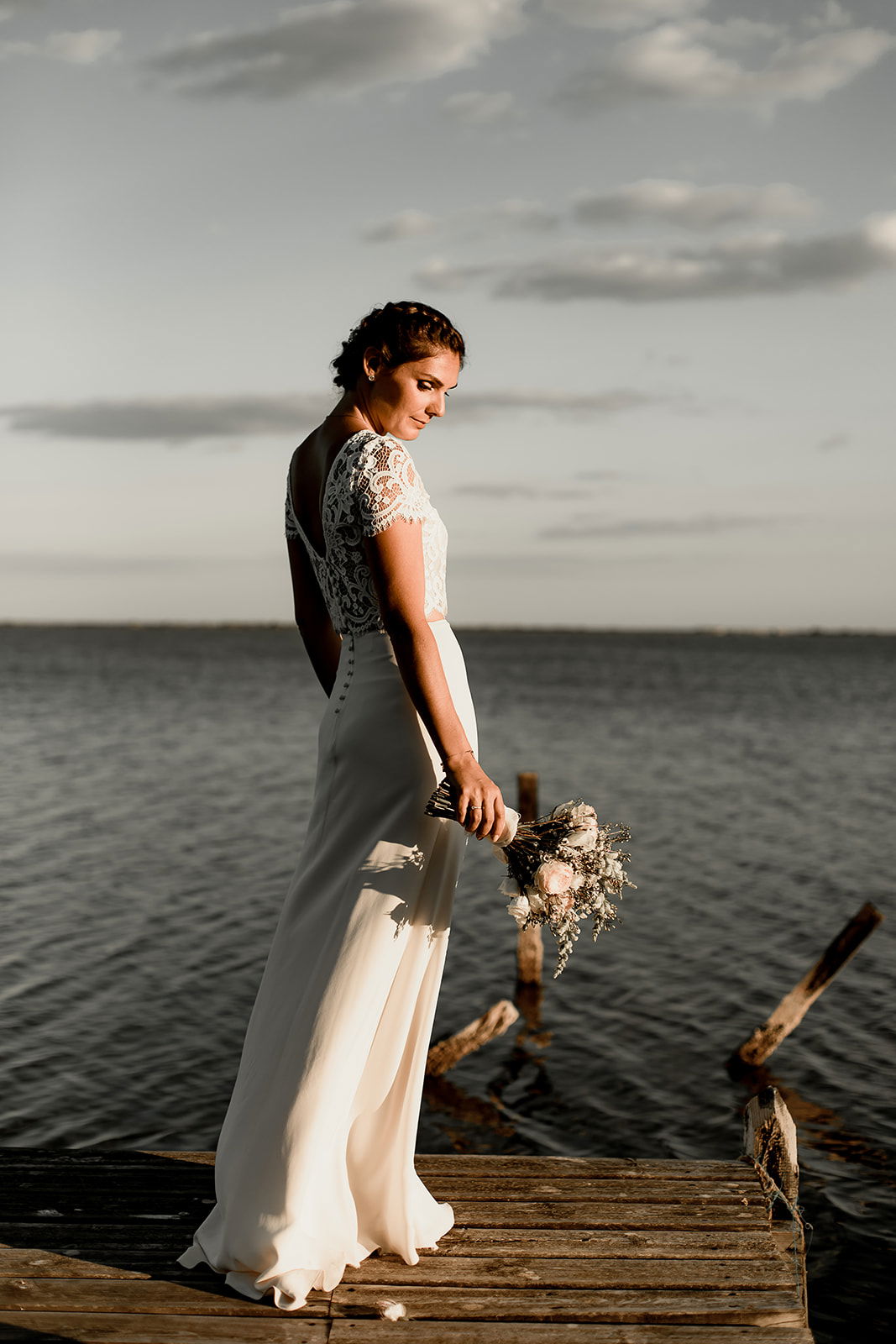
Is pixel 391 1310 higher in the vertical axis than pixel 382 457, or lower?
lower

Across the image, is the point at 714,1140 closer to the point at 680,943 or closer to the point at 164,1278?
the point at 680,943

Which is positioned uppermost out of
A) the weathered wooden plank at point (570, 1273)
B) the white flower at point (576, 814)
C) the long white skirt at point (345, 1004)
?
the white flower at point (576, 814)

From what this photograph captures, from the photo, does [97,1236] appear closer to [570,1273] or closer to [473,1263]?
[473,1263]

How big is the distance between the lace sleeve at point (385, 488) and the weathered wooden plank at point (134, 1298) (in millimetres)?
2352

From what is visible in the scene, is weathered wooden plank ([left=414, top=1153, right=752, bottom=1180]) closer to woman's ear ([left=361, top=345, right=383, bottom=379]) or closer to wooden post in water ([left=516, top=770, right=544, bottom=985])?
woman's ear ([left=361, top=345, right=383, bottom=379])

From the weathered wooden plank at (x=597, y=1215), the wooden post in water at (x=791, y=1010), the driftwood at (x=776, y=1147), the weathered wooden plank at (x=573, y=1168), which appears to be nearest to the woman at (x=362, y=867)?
the weathered wooden plank at (x=597, y=1215)

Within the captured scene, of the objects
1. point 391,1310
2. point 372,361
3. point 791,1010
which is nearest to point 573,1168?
point 391,1310

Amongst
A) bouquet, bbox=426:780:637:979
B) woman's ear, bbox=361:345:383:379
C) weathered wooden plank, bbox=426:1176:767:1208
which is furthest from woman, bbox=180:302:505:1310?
weathered wooden plank, bbox=426:1176:767:1208

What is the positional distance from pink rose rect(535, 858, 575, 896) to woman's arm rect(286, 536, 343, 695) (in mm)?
981

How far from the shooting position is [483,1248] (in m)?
3.97

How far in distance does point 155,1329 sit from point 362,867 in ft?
4.80

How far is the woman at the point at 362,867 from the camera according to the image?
3352mm

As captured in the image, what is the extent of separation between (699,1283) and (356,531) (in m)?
2.69

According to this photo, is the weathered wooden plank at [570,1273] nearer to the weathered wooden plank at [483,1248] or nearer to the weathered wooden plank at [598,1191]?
the weathered wooden plank at [483,1248]
